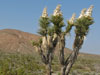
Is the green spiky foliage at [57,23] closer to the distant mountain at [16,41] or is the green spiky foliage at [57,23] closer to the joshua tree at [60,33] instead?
the joshua tree at [60,33]

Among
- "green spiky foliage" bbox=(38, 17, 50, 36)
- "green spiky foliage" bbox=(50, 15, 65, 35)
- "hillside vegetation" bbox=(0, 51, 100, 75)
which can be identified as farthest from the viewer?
"hillside vegetation" bbox=(0, 51, 100, 75)

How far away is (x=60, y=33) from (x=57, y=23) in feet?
1.72

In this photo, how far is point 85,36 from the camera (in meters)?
12.0

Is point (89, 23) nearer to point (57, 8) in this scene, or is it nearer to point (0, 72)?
point (57, 8)

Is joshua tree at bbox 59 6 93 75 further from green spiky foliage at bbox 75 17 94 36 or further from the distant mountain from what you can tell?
the distant mountain

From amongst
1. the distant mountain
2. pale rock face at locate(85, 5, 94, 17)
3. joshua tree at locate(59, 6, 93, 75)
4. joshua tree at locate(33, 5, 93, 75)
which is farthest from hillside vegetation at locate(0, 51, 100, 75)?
the distant mountain

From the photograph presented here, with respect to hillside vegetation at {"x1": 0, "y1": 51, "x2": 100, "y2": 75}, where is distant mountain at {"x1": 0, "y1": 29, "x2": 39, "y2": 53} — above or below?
above

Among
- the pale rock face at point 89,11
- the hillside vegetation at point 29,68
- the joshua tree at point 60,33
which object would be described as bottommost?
the hillside vegetation at point 29,68

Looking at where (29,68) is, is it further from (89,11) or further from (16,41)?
(16,41)

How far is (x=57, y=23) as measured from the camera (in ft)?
40.2

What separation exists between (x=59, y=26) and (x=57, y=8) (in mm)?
994

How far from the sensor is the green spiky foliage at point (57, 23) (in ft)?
40.0

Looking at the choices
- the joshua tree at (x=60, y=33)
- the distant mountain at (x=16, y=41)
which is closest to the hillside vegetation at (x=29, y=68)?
the joshua tree at (x=60, y=33)

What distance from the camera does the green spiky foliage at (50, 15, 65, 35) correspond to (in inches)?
480
